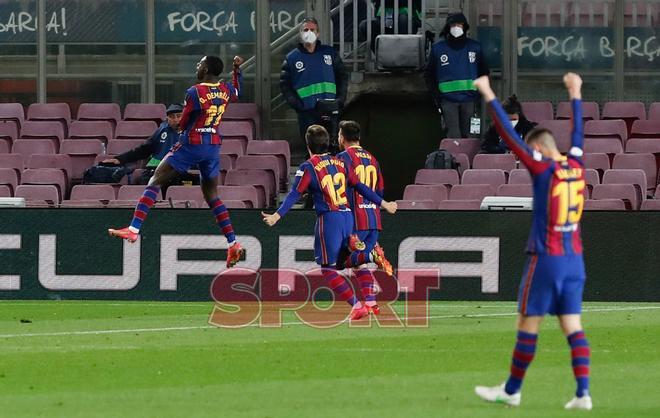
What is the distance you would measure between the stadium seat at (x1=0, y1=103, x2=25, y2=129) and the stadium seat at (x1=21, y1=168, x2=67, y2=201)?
2186 mm

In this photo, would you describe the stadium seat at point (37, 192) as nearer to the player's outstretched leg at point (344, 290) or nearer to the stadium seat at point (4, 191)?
the stadium seat at point (4, 191)

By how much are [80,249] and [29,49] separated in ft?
21.6

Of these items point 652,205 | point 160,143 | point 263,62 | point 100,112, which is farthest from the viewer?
point 263,62

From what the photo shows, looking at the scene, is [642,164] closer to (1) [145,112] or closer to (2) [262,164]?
(2) [262,164]

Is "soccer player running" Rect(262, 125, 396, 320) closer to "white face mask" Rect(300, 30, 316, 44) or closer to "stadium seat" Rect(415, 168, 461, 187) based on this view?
"stadium seat" Rect(415, 168, 461, 187)

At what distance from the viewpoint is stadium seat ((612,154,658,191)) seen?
854 inches

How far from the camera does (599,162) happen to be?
21672 mm

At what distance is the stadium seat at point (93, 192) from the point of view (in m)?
21.5

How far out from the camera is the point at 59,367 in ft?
40.4

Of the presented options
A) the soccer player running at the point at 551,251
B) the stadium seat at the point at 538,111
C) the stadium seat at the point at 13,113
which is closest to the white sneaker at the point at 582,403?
the soccer player running at the point at 551,251

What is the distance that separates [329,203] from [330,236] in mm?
328

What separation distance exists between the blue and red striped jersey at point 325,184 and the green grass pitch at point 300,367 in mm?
1223

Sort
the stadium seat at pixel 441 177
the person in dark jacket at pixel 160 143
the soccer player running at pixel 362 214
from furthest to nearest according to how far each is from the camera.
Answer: the stadium seat at pixel 441 177 → the person in dark jacket at pixel 160 143 → the soccer player running at pixel 362 214

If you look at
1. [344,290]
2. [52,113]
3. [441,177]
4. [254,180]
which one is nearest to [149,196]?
[344,290]
